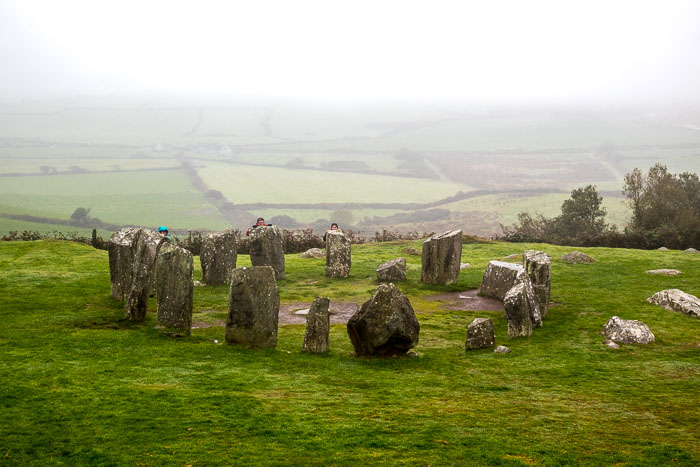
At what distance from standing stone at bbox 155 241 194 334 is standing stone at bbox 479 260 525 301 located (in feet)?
38.5

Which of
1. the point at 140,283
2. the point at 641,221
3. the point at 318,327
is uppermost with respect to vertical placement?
the point at 641,221

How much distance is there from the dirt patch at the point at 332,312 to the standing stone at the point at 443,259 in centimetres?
486

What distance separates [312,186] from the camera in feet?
512

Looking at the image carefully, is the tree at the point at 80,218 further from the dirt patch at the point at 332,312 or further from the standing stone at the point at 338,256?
the dirt patch at the point at 332,312

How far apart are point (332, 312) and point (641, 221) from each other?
120 feet

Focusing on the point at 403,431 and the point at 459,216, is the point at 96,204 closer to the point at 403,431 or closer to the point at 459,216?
the point at 459,216

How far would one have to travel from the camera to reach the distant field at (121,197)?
109 metres

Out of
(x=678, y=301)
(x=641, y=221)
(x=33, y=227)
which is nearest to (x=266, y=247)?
(x=678, y=301)

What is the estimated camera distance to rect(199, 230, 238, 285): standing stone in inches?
1104

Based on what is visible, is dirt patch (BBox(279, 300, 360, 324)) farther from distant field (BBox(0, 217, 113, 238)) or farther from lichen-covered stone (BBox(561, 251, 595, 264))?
distant field (BBox(0, 217, 113, 238))

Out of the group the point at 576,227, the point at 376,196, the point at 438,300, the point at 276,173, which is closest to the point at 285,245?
the point at 438,300

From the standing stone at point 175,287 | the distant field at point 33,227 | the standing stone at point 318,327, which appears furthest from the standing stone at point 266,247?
the distant field at point 33,227

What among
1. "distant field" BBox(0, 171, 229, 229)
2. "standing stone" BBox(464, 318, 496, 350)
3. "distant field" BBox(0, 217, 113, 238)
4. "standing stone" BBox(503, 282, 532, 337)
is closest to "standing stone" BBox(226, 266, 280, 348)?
"standing stone" BBox(464, 318, 496, 350)

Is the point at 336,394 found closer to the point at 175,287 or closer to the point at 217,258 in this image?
the point at 175,287
